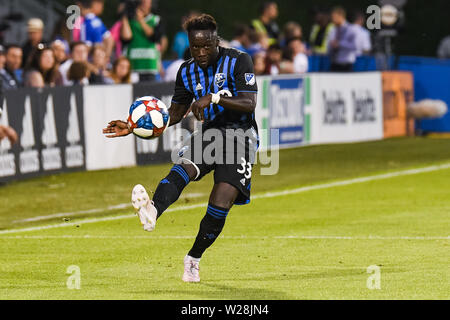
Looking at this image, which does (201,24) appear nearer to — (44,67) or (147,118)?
(147,118)

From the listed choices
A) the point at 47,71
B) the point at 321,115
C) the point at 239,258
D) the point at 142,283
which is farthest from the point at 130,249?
the point at 321,115

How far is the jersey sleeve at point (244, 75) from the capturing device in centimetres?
895

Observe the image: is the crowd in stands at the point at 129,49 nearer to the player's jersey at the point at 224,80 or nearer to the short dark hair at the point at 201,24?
the player's jersey at the point at 224,80

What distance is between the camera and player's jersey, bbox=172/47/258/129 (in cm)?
902

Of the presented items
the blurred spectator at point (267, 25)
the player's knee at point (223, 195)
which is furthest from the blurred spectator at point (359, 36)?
the player's knee at point (223, 195)

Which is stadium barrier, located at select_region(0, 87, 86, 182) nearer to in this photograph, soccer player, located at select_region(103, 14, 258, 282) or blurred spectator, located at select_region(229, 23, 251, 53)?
blurred spectator, located at select_region(229, 23, 251, 53)

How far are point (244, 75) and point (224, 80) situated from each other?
0.18 m

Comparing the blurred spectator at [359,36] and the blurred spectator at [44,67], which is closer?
the blurred spectator at [44,67]

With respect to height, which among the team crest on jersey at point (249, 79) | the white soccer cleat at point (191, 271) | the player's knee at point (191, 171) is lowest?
the white soccer cleat at point (191, 271)

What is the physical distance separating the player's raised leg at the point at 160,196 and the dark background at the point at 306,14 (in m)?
23.0

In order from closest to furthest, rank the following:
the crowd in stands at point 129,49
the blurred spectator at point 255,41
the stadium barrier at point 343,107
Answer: the crowd in stands at point 129,49, the stadium barrier at point 343,107, the blurred spectator at point 255,41

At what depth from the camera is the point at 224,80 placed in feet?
29.8

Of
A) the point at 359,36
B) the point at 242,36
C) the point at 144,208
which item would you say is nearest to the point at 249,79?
the point at 144,208
